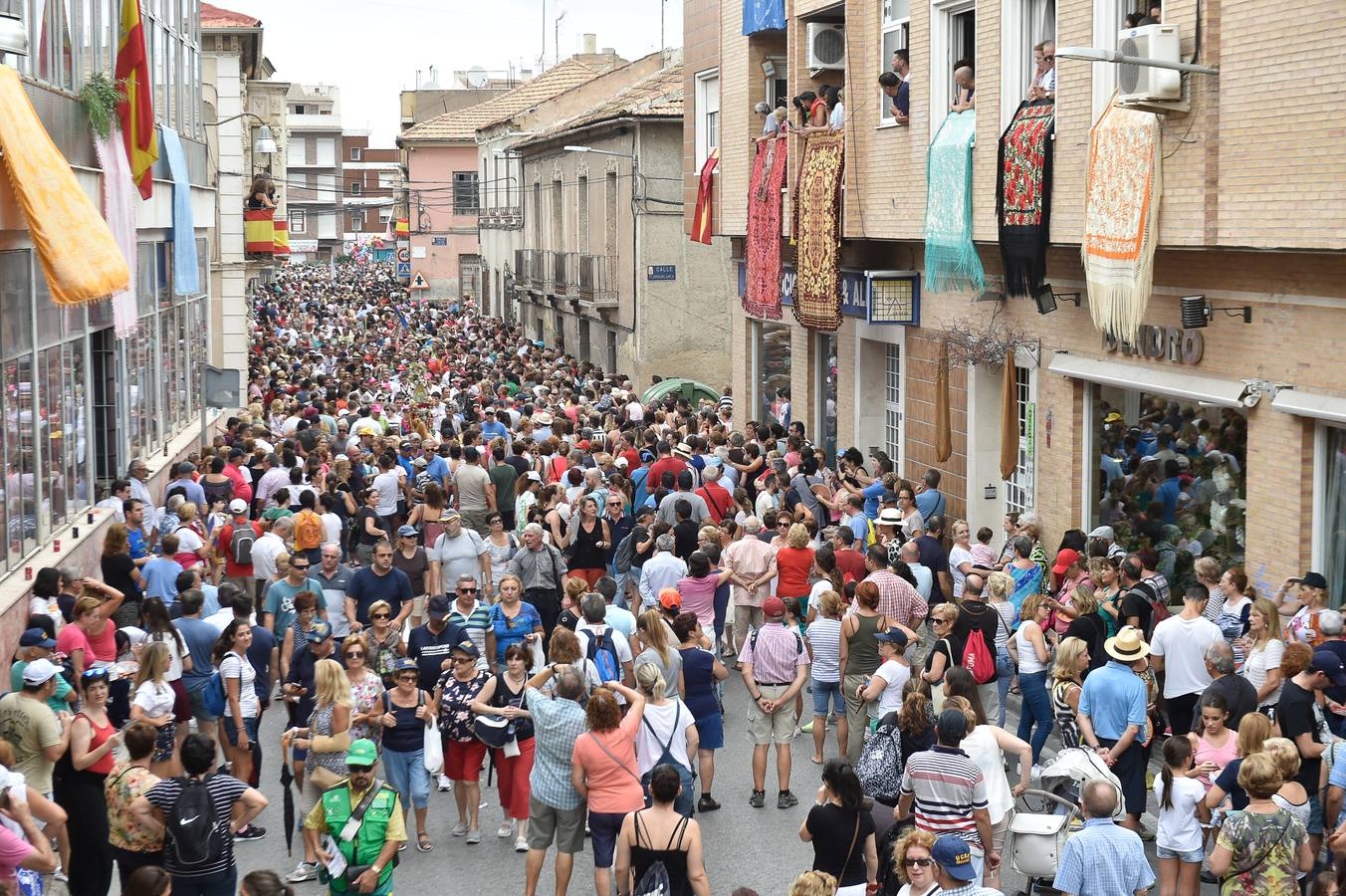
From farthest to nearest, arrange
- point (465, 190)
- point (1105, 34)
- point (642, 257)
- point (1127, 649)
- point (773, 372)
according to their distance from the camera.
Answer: point (465, 190)
point (642, 257)
point (773, 372)
point (1105, 34)
point (1127, 649)

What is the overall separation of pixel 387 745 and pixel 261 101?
1991 inches

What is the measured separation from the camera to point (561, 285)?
44281 mm

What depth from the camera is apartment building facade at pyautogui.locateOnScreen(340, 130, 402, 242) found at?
144 metres

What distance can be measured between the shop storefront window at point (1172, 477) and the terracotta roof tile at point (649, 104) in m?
21.0

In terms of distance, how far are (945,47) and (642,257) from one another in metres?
17.5

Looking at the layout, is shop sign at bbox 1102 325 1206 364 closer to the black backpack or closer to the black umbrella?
the black umbrella

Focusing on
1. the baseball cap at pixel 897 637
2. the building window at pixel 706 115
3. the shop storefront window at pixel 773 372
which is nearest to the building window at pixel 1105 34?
the baseball cap at pixel 897 637

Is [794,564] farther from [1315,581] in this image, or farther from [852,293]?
[852,293]

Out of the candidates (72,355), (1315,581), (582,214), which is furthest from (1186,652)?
(582,214)

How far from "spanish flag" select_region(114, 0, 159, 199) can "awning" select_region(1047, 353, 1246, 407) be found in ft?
35.4

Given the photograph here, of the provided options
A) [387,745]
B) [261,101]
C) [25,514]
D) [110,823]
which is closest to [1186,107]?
[387,745]

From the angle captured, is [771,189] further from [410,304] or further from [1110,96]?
[410,304]

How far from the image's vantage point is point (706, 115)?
28.3m

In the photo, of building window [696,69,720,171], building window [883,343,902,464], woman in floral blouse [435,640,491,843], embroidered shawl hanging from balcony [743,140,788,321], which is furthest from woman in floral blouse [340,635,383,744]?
building window [696,69,720,171]
